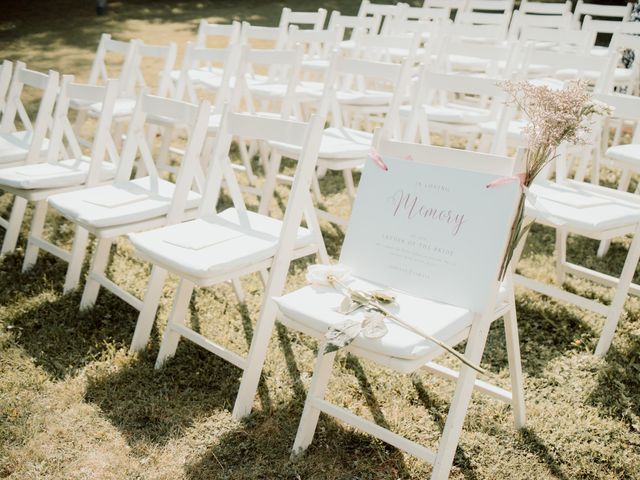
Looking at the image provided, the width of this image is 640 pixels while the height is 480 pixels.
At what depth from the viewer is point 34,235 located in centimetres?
400

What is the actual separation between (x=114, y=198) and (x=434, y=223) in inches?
70.6

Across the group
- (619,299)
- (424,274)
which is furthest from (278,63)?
(619,299)

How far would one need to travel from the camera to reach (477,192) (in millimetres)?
2307

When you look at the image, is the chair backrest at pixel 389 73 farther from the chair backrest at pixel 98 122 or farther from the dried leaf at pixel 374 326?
the dried leaf at pixel 374 326

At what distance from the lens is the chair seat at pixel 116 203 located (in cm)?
310

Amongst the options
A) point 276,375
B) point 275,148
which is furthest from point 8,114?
point 276,375

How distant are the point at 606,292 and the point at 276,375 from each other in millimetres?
2076

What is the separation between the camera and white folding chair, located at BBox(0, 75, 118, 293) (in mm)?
3652

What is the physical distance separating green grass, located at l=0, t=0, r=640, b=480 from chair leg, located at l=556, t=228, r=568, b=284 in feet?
0.35

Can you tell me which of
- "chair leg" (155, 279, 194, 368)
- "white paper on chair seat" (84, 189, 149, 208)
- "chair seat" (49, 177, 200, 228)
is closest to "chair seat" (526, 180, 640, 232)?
"chair leg" (155, 279, 194, 368)

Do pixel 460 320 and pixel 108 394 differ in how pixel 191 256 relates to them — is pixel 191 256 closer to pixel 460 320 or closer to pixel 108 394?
pixel 108 394

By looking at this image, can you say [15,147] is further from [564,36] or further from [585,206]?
[564,36]

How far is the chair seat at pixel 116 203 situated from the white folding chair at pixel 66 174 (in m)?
0.28

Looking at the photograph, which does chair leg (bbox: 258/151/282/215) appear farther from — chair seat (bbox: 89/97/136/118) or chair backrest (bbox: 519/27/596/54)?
chair backrest (bbox: 519/27/596/54)
